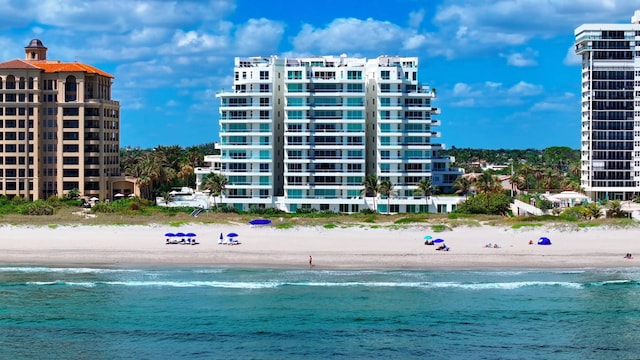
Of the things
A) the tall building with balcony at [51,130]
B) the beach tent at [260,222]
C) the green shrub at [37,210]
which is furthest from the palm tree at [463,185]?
the green shrub at [37,210]

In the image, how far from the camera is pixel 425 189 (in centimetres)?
8331

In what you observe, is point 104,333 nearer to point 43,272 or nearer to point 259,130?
point 43,272

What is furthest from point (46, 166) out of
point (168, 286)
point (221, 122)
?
point (168, 286)

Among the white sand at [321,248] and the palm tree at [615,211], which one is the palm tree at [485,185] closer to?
the palm tree at [615,211]

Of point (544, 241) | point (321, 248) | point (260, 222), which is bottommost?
point (321, 248)

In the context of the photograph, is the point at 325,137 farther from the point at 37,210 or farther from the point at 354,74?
the point at 37,210

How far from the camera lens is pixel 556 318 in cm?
4259

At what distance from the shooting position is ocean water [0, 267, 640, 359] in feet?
121

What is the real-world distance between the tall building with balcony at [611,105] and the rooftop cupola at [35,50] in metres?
62.1

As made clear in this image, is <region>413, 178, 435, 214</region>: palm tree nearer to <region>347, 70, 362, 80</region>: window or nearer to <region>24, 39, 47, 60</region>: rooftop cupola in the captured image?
<region>347, 70, 362, 80</region>: window

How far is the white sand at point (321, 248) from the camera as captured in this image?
188 feet

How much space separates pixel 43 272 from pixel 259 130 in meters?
34.9

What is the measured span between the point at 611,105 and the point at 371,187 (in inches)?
1306

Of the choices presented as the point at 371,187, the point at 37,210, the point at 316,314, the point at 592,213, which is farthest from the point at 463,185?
the point at 316,314
